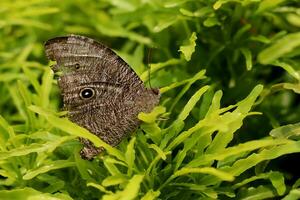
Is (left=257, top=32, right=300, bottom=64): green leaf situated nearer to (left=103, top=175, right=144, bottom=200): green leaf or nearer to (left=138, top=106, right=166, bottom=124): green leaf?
(left=138, top=106, right=166, bottom=124): green leaf

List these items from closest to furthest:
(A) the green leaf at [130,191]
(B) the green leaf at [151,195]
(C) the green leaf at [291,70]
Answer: (A) the green leaf at [130,191] < (B) the green leaf at [151,195] < (C) the green leaf at [291,70]

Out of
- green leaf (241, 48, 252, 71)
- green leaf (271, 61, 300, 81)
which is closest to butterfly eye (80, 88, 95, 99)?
green leaf (241, 48, 252, 71)

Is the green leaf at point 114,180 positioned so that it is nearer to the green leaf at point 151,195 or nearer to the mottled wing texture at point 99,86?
the green leaf at point 151,195

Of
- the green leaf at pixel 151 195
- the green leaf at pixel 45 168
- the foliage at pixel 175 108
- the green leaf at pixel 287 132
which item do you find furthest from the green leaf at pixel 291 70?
the green leaf at pixel 45 168

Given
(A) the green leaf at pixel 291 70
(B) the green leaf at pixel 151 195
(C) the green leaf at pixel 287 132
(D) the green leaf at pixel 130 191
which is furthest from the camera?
(A) the green leaf at pixel 291 70

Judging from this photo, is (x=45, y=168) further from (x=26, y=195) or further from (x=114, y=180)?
(x=114, y=180)

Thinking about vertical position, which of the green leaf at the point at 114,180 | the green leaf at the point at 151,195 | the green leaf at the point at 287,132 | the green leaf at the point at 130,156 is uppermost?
the green leaf at the point at 130,156

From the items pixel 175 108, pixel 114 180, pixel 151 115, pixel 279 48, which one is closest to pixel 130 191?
pixel 114 180
